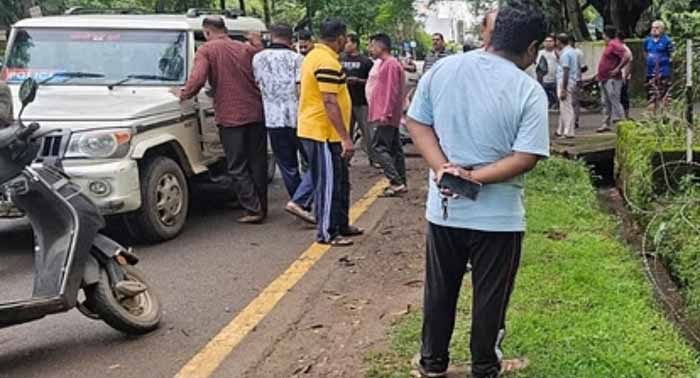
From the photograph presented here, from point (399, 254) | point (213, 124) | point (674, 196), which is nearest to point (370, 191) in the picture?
point (213, 124)

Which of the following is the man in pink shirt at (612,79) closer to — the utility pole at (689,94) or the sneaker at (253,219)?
the utility pole at (689,94)

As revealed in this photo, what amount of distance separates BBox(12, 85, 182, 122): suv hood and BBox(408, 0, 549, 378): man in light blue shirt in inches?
148

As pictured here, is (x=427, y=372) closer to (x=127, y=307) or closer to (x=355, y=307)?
(x=355, y=307)

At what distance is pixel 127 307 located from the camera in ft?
16.1

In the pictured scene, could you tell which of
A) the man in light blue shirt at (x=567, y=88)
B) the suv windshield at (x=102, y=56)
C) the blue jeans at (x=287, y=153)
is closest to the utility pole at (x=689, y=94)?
the blue jeans at (x=287, y=153)

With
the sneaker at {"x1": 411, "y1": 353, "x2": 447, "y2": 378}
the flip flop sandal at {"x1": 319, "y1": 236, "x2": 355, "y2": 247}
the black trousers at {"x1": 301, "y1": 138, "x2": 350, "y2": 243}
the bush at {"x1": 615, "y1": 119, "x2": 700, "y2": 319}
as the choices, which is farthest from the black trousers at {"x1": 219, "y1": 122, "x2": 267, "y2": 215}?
the sneaker at {"x1": 411, "y1": 353, "x2": 447, "y2": 378}

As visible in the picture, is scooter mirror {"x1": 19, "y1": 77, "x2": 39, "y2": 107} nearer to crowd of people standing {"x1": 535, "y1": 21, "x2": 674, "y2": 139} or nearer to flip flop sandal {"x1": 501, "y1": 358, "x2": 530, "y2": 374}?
flip flop sandal {"x1": 501, "y1": 358, "x2": 530, "y2": 374}

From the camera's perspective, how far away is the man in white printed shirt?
7.58 metres

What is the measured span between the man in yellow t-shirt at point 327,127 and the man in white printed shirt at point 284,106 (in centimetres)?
59

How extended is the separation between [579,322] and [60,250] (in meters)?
2.84

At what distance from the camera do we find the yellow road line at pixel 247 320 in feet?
14.6

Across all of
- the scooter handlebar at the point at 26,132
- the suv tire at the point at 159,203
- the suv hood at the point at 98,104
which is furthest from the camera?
the suv tire at the point at 159,203

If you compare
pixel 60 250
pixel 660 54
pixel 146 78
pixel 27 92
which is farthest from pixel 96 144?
pixel 660 54

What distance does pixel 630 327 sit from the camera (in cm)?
448
